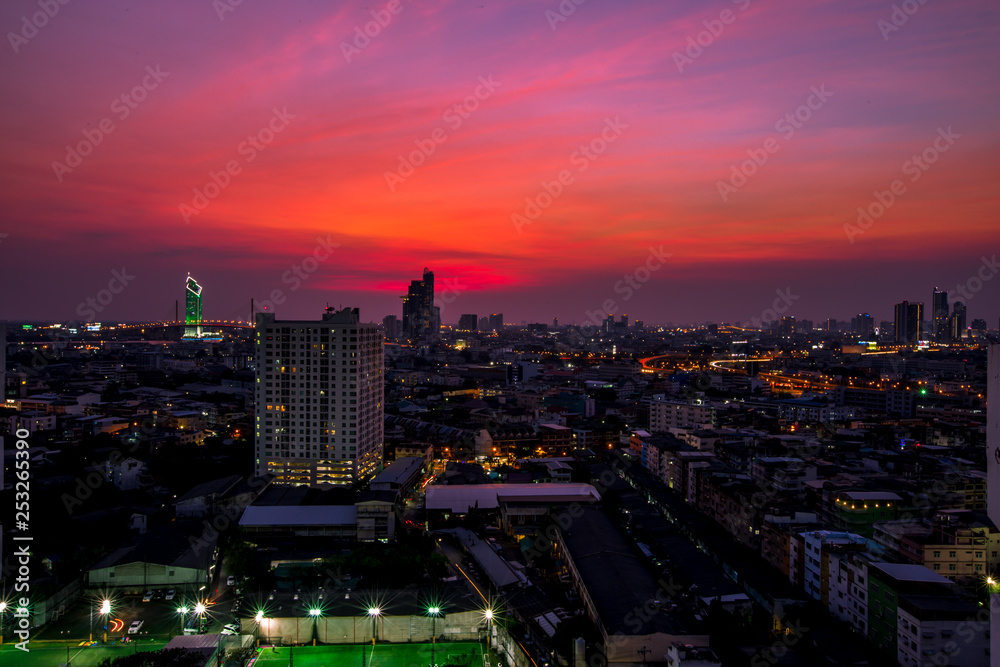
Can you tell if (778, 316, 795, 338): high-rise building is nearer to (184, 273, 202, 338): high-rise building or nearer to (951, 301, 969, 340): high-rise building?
(951, 301, 969, 340): high-rise building

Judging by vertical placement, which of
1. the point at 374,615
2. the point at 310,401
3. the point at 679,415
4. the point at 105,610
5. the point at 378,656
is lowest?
the point at 378,656

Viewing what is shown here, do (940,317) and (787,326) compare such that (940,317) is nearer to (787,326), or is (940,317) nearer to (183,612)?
(787,326)

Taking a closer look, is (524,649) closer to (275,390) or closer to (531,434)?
(275,390)

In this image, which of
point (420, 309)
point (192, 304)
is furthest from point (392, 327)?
point (192, 304)

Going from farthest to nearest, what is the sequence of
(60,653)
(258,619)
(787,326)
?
(787,326)
(258,619)
(60,653)

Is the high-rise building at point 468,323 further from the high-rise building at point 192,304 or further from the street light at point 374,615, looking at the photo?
the street light at point 374,615

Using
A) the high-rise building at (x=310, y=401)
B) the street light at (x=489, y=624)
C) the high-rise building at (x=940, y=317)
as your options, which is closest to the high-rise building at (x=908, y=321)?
the high-rise building at (x=940, y=317)

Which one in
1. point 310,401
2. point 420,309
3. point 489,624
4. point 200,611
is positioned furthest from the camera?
point 420,309
